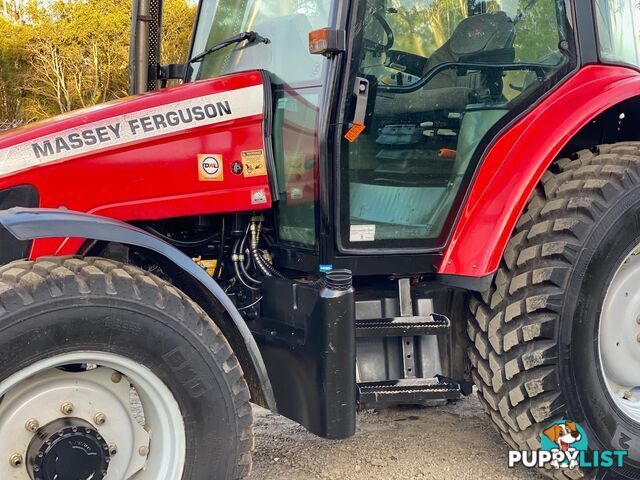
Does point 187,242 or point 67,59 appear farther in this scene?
point 67,59

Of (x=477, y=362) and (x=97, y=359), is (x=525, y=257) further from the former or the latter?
(x=97, y=359)

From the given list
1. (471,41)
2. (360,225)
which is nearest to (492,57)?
(471,41)

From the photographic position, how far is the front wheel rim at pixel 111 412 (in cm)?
220

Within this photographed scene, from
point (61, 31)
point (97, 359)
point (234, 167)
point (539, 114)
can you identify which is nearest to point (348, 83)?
point (234, 167)

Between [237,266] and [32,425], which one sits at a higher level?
[237,266]

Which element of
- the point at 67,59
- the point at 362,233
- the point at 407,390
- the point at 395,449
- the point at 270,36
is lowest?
the point at 395,449

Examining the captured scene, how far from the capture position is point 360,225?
2836 mm

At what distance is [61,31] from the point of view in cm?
2605

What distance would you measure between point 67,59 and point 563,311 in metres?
25.8

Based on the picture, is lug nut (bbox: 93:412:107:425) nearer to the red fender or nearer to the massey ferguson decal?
the massey ferguson decal

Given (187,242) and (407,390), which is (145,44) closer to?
(187,242)

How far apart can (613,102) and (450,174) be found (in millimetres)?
725

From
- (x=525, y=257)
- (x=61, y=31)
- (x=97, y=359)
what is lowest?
(x=97, y=359)

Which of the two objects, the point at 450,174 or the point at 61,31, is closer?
the point at 450,174
